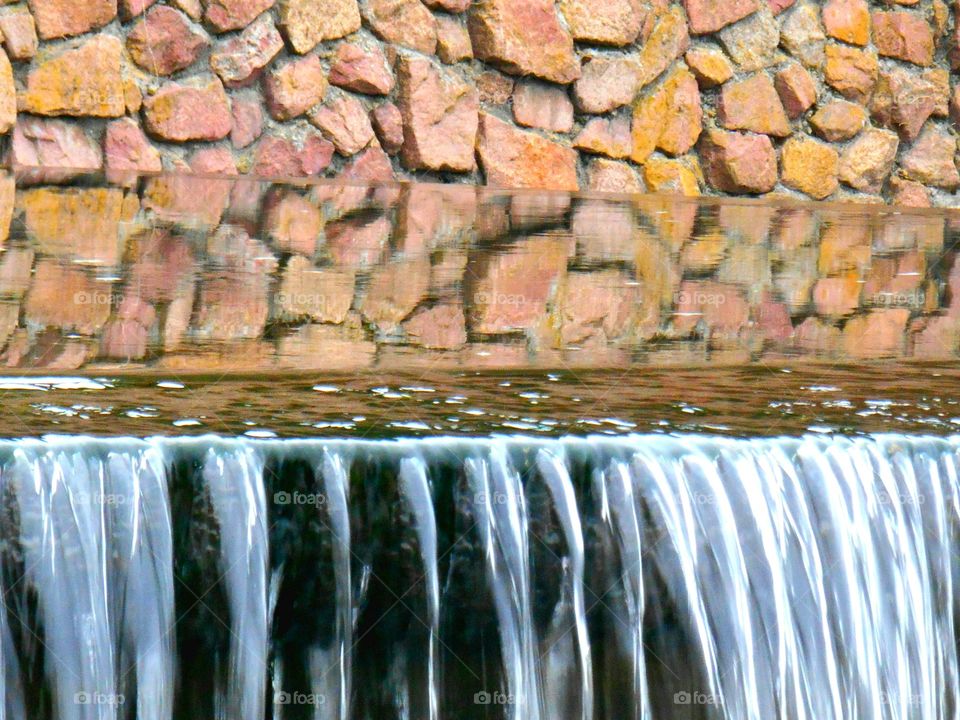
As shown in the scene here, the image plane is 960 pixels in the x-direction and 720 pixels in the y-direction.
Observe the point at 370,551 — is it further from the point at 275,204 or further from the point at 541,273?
the point at 275,204

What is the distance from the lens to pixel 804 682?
6.33 ft

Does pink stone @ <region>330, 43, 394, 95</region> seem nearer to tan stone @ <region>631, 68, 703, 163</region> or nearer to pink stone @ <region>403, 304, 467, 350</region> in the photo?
tan stone @ <region>631, 68, 703, 163</region>

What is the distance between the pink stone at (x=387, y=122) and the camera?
5.17 m

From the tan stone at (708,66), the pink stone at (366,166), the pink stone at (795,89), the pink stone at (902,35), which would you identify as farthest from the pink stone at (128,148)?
the pink stone at (902,35)

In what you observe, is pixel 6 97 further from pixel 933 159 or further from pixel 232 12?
pixel 933 159

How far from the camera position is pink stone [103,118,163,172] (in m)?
4.68

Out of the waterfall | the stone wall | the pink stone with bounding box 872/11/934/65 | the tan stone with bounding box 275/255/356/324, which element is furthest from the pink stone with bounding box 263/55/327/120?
the waterfall

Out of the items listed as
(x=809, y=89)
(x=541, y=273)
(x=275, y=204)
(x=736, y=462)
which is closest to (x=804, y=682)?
(x=736, y=462)

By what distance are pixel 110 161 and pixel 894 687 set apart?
133 inches

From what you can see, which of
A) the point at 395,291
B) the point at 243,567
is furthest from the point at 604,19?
the point at 243,567

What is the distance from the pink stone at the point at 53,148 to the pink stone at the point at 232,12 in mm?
539

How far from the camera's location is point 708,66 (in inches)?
231

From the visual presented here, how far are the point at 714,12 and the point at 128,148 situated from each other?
2.37m

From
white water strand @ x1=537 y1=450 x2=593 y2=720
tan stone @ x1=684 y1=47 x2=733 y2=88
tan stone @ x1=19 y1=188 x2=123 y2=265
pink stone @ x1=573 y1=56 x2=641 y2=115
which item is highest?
tan stone @ x1=684 y1=47 x2=733 y2=88
